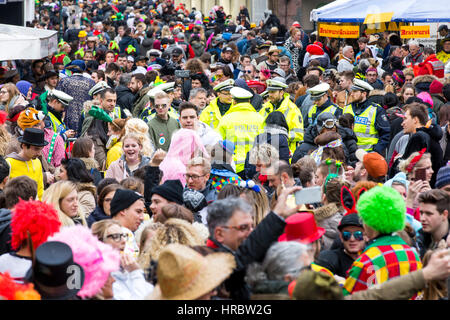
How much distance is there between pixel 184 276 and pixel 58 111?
7.28 meters

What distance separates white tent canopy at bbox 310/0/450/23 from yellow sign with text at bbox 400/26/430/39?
796mm

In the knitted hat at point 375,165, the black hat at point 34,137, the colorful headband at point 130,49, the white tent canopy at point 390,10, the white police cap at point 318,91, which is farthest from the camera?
the colorful headband at point 130,49

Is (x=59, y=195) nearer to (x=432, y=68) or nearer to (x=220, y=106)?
(x=220, y=106)

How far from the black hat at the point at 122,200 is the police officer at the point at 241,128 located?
3.20 meters

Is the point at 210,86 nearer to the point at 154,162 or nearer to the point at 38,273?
Answer: the point at 154,162

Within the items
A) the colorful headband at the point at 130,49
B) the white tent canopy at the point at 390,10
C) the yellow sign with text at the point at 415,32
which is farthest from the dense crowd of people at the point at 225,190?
the colorful headband at the point at 130,49

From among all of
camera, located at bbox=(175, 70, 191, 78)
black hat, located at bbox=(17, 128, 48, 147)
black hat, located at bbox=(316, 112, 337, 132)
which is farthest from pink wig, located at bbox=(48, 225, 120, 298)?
camera, located at bbox=(175, 70, 191, 78)

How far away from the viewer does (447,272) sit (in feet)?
13.0

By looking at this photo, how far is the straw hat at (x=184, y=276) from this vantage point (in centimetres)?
371

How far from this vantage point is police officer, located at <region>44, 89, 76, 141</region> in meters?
10.3

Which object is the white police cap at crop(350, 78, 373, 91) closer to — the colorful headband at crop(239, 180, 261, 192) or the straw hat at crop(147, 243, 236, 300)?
the colorful headband at crop(239, 180, 261, 192)

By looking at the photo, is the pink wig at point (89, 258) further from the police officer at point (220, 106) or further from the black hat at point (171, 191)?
the police officer at point (220, 106)

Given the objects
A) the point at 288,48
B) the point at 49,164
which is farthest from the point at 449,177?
the point at 288,48

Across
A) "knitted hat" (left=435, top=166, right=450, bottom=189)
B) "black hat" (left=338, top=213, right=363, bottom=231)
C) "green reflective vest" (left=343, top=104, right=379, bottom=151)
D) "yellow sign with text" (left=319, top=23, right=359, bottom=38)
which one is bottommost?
"green reflective vest" (left=343, top=104, right=379, bottom=151)
